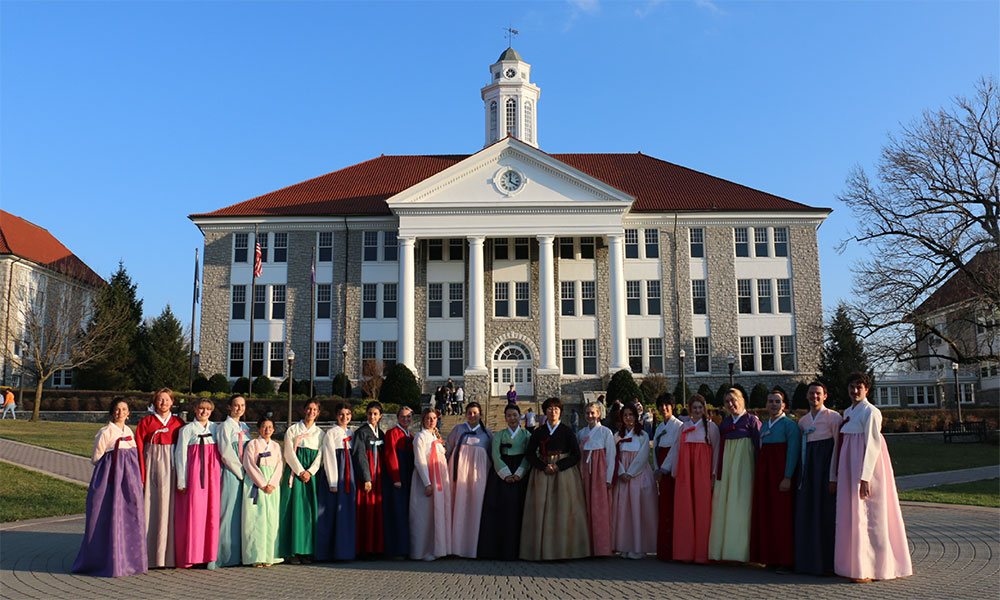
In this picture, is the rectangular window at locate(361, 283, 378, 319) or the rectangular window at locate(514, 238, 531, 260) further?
the rectangular window at locate(361, 283, 378, 319)

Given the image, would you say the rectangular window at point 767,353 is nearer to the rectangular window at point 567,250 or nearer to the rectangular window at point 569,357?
the rectangular window at point 569,357

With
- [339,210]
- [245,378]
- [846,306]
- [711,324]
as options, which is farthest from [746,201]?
[245,378]

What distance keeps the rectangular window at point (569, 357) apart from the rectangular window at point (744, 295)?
351 inches

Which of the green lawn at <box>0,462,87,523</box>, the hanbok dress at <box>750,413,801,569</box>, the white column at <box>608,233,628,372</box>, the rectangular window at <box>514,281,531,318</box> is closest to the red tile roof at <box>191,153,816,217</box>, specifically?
the white column at <box>608,233,628,372</box>

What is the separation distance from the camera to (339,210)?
4347 cm

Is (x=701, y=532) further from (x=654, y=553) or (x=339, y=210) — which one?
(x=339, y=210)

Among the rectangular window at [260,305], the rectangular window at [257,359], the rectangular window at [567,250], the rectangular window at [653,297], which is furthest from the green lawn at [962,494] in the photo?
the rectangular window at [260,305]

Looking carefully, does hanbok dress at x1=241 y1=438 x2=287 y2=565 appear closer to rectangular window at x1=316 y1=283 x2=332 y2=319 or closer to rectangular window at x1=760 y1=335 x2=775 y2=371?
rectangular window at x1=316 y1=283 x2=332 y2=319

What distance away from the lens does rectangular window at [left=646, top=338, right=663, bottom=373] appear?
138ft

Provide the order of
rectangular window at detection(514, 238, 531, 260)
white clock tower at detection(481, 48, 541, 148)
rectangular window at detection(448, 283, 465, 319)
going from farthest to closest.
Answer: white clock tower at detection(481, 48, 541, 148) < rectangular window at detection(514, 238, 531, 260) < rectangular window at detection(448, 283, 465, 319)

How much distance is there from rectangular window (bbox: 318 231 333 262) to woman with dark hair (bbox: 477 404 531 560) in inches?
1326

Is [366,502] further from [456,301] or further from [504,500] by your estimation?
[456,301]

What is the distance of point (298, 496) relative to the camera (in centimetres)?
1065

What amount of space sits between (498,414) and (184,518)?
27.2m
